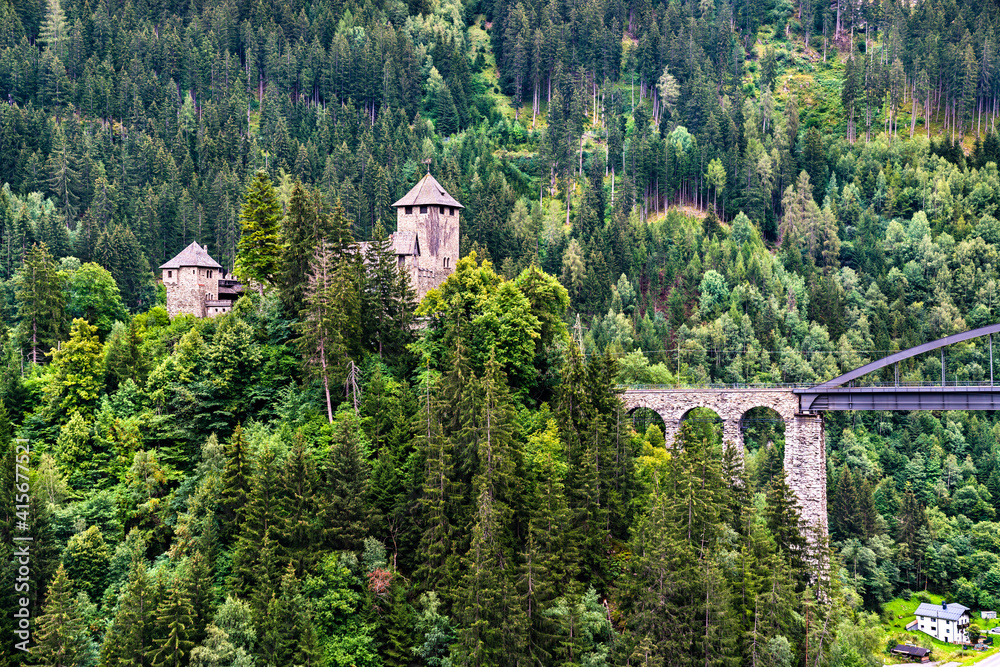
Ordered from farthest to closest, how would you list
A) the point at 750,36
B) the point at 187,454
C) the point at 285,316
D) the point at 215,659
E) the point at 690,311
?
the point at 750,36 < the point at 690,311 < the point at 285,316 < the point at 187,454 < the point at 215,659

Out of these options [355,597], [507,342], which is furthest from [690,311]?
[355,597]

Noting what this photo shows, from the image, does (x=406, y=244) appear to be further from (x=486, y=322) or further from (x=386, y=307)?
(x=486, y=322)

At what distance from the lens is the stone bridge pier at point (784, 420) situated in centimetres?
6738

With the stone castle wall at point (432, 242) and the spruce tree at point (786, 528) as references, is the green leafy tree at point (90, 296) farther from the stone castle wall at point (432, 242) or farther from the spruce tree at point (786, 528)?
the spruce tree at point (786, 528)

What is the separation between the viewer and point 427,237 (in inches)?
3054

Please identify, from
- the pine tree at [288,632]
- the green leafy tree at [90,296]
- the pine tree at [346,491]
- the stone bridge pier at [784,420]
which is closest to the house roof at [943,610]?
the stone bridge pier at [784,420]

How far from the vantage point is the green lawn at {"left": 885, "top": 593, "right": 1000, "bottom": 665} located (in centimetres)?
8025

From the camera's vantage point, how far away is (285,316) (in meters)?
67.2

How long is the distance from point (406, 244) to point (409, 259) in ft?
4.99

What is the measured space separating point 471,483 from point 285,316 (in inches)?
754

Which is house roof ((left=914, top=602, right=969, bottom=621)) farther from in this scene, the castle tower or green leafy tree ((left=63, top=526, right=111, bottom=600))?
green leafy tree ((left=63, top=526, right=111, bottom=600))

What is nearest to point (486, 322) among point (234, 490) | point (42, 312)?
point (234, 490)

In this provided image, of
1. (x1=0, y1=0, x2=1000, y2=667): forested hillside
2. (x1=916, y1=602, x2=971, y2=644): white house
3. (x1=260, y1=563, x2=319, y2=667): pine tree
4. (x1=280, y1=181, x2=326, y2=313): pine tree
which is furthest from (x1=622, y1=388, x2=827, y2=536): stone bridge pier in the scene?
(x1=260, y1=563, x2=319, y2=667): pine tree

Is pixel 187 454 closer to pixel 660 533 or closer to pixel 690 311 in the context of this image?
pixel 660 533
